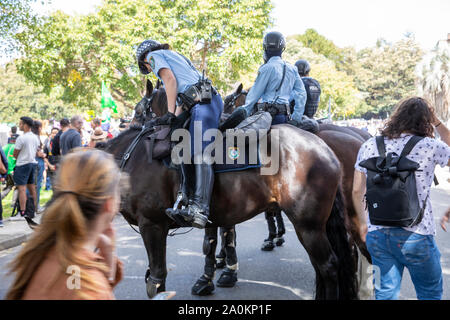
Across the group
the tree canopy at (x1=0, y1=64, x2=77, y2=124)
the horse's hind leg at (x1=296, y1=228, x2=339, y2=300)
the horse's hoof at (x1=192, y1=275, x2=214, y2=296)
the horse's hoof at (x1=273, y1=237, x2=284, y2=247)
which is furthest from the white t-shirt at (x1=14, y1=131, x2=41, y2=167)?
the tree canopy at (x1=0, y1=64, x2=77, y2=124)

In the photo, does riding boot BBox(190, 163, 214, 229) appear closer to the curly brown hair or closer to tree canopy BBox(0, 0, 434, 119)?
the curly brown hair

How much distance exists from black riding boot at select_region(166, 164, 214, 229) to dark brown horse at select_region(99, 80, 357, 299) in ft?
0.68

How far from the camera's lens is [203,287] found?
4.97 meters

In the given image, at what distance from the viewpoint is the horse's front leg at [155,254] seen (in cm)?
411

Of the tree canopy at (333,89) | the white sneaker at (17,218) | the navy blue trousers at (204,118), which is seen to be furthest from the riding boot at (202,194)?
the tree canopy at (333,89)

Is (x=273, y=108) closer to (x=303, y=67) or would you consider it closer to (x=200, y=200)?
(x=200, y=200)

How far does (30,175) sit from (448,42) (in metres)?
23.7

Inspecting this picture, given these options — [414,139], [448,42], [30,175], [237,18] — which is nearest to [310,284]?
[414,139]

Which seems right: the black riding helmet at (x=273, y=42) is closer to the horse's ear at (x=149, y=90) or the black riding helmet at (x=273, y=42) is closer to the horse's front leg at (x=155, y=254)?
the horse's ear at (x=149, y=90)

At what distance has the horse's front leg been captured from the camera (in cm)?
411

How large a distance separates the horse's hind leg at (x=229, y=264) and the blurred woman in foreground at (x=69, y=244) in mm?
3847

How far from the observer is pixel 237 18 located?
70.2 feet

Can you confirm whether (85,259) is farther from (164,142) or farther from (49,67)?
(49,67)
